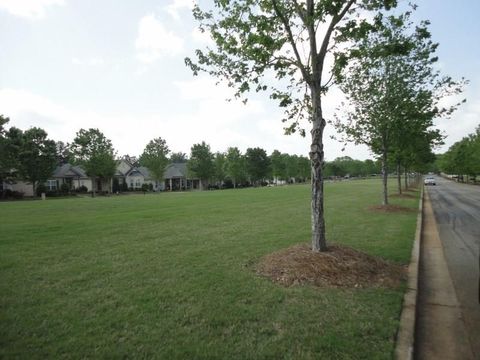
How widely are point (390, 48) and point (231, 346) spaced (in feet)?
20.4

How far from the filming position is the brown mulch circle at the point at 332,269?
6.14 metres

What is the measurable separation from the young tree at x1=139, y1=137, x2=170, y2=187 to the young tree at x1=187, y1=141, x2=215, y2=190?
6.64 meters

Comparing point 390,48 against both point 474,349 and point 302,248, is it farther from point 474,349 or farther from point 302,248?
point 474,349

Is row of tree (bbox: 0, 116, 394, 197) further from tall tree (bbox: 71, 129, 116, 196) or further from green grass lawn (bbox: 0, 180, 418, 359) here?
Answer: green grass lawn (bbox: 0, 180, 418, 359)

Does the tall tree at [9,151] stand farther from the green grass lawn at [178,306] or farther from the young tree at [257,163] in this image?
the young tree at [257,163]

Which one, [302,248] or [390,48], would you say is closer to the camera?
[390,48]

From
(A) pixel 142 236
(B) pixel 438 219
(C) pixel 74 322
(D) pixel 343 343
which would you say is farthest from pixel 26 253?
(B) pixel 438 219

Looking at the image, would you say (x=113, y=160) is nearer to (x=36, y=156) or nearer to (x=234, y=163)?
(x=36, y=156)

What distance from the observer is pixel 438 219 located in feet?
51.3

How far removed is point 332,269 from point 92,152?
52803 mm

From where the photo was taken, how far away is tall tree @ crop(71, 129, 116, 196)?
5247cm

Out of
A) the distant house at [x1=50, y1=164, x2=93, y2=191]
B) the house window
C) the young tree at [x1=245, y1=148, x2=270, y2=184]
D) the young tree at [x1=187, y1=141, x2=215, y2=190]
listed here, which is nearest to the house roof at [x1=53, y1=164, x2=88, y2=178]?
the distant house at [x1=50, y1=164, x2=93, y2=191]

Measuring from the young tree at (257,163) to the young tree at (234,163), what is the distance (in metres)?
6.68

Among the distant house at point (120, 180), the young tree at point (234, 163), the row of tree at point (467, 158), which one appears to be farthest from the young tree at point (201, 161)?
the row of tree at point (467, 158)
